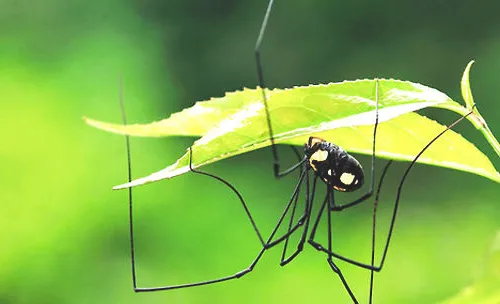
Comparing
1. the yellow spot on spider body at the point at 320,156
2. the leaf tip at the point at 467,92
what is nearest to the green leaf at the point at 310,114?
the leaf tip at the point at 467,92

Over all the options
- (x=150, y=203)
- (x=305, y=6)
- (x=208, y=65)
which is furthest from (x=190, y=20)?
(x=150, y=203)

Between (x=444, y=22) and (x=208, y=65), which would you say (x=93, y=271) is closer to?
(x=208, y=65)

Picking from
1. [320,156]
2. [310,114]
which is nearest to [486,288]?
[310,114]

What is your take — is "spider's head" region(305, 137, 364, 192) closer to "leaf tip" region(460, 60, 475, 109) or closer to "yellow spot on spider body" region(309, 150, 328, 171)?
"yellow spot on spider body" region(309, 150, 328, 171)

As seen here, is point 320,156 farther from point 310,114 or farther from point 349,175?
point 310,114

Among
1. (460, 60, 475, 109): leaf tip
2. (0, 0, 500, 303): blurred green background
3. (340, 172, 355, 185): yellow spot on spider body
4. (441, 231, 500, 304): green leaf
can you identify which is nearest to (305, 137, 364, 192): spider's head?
(340, 172, 355, 185): yellow spot on spider body

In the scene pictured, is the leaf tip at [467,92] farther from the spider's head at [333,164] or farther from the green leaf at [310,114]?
the spider's head at [333,164]
